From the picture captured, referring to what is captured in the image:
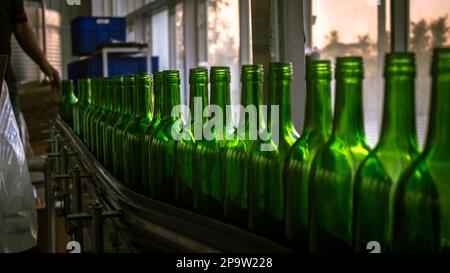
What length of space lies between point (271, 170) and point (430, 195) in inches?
9.3

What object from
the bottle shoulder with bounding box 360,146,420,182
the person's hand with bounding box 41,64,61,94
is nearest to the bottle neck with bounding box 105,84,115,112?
the bottle shoulder with bounding box 360,146,420,182

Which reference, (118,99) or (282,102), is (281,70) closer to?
(282,102)

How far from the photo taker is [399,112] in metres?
0.55

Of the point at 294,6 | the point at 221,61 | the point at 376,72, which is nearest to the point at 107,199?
the point at 294,6

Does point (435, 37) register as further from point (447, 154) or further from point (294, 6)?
point (447, 154)

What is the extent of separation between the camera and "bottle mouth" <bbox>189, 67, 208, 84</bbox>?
2.65 feet

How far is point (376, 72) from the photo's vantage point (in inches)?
166

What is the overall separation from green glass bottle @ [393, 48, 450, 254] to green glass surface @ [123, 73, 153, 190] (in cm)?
53

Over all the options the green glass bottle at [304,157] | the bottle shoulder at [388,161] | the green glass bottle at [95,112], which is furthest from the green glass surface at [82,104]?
the bottle shoulder at [388,161]

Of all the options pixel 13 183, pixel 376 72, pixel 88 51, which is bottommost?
pixel 13 183

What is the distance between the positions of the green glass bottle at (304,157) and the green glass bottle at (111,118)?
0.62 m

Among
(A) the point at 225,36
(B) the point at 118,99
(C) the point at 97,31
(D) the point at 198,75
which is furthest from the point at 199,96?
(C) the point at 97,31
